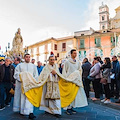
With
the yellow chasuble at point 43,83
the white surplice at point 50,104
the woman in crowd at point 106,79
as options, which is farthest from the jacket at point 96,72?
the white surplice at point 50,104

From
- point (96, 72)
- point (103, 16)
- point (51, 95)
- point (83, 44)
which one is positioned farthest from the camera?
point (103, 16)

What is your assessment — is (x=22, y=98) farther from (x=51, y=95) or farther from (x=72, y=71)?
(x=72, y=71)

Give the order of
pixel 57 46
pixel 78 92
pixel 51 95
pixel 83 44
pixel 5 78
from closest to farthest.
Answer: pixel 51 95 → pixel 78 92 → pixel 5 78 → pixel 83 44 → pixel 57 46

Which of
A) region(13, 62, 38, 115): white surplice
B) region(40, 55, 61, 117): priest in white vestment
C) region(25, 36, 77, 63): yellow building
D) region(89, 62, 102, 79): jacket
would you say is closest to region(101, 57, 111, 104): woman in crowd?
region(89, 62, 102, 79): jacket

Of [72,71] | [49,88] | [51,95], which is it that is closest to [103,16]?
→ [72,71]

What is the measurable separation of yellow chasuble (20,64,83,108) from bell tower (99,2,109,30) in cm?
6538

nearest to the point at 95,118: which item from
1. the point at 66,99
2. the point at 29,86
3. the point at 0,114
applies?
the point at 66,99

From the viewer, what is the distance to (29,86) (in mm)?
3861

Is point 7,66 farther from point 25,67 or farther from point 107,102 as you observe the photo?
point 107,102

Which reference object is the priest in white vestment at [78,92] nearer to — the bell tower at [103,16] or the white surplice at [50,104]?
the white surplice at [50,104]

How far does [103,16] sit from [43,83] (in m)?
69.4

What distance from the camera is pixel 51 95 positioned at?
12.4 ft

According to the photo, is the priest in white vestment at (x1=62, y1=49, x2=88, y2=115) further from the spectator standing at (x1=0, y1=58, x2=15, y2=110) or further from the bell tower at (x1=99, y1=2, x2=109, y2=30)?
the bell tower at (x1=99, y1=2, x2=109, y2=30)

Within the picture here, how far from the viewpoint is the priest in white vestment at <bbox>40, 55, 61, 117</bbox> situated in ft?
12.4
